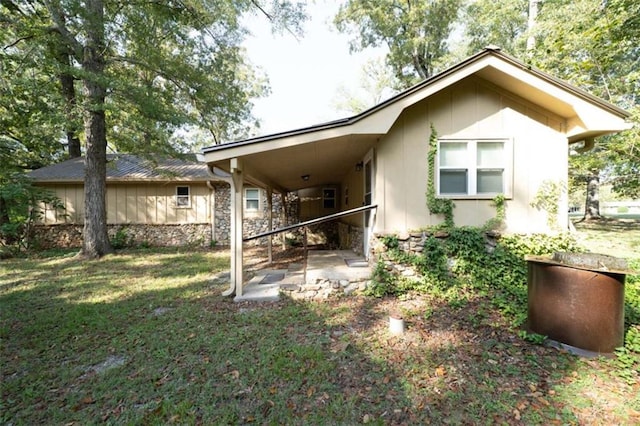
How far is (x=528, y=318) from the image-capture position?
363 cm

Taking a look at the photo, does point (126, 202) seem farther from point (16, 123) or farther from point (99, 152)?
point (16, 123)

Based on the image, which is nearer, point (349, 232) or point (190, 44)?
point (349, 232)

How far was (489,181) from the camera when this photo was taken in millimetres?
5383

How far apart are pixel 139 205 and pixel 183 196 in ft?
6.01

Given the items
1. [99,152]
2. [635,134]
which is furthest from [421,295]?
[99,152]

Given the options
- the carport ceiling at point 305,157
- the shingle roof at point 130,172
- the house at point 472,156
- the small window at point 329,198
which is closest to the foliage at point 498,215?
the house at point 472,156

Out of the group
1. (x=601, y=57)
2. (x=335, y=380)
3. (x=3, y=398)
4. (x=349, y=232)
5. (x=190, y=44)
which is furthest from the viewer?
(x=190, y=44)

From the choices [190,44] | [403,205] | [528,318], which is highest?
[190,44]

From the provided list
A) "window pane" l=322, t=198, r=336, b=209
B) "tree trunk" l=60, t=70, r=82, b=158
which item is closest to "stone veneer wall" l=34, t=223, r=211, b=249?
"tree trunk" l=60, t=70, r=82, b=158

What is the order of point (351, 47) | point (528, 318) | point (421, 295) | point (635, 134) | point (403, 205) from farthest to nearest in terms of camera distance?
point (351, 47), point (635, 134), point (403, 205), point (421, 295), point (528, 318)

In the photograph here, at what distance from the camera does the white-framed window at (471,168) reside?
5.34 meters

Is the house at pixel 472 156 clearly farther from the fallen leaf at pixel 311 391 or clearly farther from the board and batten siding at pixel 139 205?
the board and batten siding at pixel 139 205

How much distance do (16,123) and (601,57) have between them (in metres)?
19.0

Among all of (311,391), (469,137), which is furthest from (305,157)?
(311,391)
